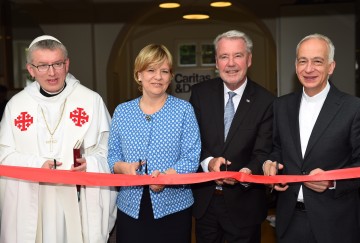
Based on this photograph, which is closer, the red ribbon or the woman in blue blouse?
the red ribbon

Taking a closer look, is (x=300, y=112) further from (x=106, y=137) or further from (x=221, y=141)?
(x=106, y=137)

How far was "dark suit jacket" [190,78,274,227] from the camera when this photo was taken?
3307 mm

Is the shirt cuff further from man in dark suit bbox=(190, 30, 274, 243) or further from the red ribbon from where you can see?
the red ribbon

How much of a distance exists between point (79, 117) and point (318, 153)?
1425mm

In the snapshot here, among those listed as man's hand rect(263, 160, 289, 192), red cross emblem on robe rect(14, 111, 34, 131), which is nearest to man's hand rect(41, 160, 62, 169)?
red cross emblem on robe rect(14, 111, 34, 131)

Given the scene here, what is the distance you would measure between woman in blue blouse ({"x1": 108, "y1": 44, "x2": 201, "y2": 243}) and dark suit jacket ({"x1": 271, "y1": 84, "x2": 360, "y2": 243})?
558mm

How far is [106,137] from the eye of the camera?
348 cm

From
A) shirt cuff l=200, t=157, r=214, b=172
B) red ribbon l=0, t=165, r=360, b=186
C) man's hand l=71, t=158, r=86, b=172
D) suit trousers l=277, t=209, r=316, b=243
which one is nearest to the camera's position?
red ribbon l=0, t=165, r=360, b=186

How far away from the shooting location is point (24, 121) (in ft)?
11.0

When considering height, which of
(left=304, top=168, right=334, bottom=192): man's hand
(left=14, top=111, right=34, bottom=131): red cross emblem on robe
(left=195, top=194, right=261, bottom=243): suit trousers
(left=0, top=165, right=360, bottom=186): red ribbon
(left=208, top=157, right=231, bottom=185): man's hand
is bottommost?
(left=195, top=194, right=261, bottom=243): suit trousers

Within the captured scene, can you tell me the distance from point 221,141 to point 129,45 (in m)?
12.0

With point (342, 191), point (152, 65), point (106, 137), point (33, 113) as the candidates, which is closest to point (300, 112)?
point (342, 191)

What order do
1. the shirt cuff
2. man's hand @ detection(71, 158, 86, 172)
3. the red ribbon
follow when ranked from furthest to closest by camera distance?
the shirt cuff → man's hand @ detection(71, 158, 86, 172) → the red ribbon

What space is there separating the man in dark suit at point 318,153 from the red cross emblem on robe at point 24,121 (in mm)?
1420
